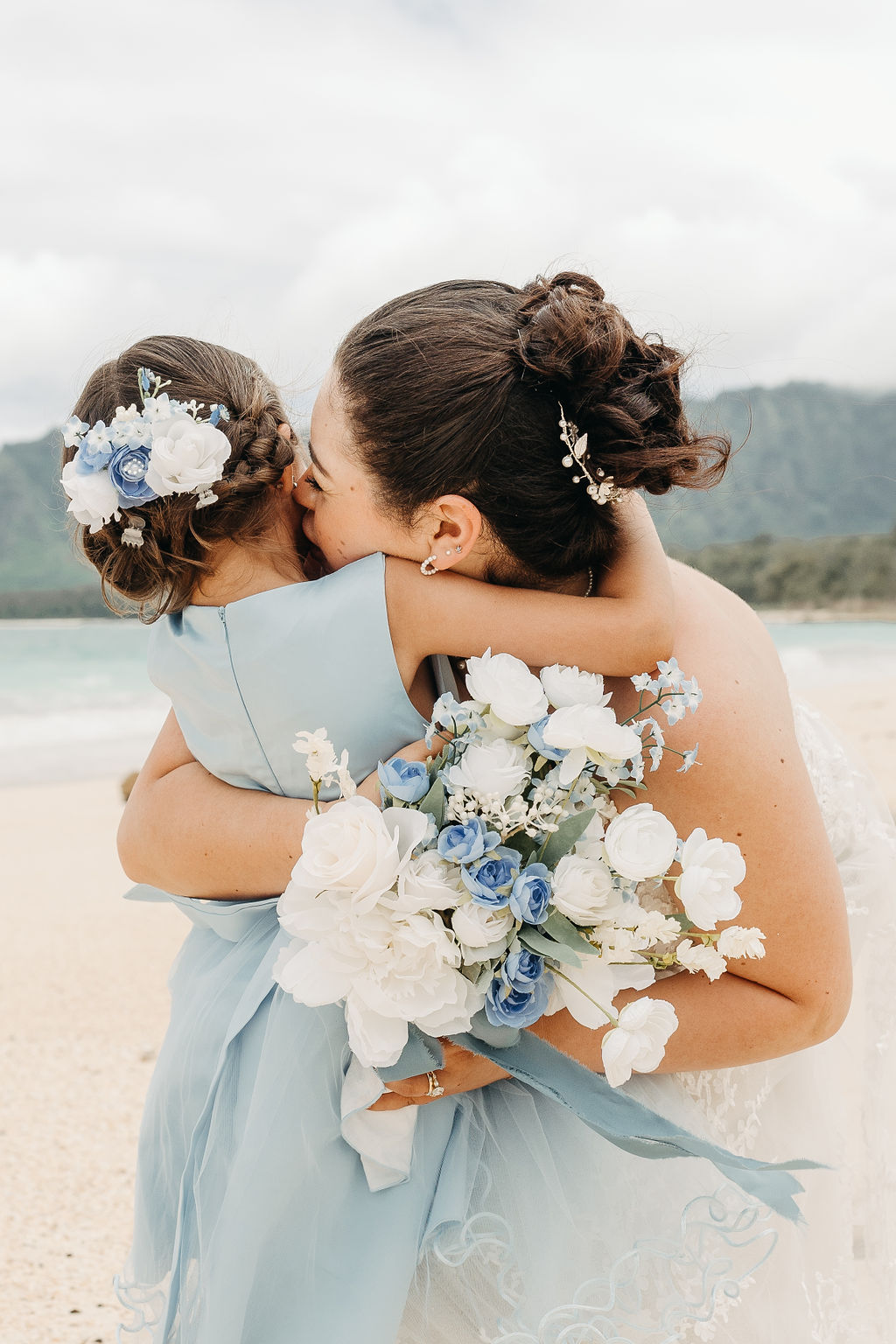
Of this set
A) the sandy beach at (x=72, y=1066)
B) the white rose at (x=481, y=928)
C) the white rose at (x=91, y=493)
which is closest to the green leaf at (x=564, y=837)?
the white rose at (x=481, y=928)

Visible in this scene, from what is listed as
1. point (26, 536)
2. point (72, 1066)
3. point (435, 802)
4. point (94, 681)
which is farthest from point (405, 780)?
point (26, 536)

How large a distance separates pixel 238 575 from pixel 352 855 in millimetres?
819

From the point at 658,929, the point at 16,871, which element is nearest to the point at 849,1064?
the point at 658,929

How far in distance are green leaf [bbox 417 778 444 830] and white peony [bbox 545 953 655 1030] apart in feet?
1.03

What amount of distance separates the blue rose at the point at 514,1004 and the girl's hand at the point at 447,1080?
193 millimetres

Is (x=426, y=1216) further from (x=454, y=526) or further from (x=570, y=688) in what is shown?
(x=454, y=526)

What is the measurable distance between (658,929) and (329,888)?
1.66ft

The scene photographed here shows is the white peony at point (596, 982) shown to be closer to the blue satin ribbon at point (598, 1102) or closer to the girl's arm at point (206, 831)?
the blue satin ribbon at point (598, 1102)

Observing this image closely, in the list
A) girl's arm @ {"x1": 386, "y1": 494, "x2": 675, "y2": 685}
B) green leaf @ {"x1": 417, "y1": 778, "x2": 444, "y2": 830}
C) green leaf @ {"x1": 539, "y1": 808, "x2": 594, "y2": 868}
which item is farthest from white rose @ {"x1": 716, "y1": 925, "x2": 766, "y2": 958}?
girl's arm @ {"x1": 386, "y1": 494, "x2": 675, "y2": 685}

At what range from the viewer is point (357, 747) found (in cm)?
197

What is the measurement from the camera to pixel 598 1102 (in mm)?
1735

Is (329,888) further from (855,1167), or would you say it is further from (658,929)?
(855,1167)

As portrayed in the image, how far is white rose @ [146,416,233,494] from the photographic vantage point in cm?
196

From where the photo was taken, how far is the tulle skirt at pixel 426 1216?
1.83 meters
